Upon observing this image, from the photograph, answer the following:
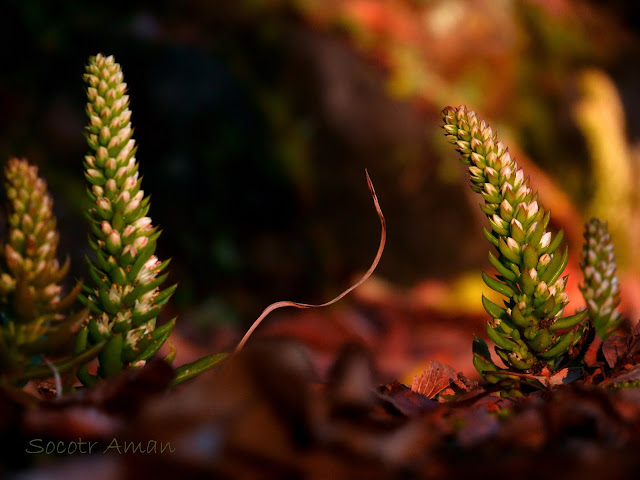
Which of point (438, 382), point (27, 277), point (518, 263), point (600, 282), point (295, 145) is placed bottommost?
point (27, 277)

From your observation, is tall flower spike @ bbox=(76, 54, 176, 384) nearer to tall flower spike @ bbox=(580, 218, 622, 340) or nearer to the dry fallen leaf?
the dry fallen leaf

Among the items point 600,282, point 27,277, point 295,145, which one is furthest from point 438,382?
point 295,145

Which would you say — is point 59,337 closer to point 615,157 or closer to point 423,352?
point 423,352

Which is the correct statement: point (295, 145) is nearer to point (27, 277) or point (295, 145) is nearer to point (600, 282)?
point (600, 282)

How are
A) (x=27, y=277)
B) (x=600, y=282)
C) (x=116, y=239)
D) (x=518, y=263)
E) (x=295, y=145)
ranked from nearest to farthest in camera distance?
(x=27, y=277) < (x=116, y=239) < (x=518, y=263) < (x=600, y=282) < (x=295, y=145)

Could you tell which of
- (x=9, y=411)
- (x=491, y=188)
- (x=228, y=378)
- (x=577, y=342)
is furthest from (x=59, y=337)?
(x=577, y=342)

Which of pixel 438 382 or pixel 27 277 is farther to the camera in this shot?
pixel 438 382

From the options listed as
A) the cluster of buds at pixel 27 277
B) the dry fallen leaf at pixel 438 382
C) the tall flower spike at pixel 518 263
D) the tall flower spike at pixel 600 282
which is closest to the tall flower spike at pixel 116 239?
the cluster of buds at pixel 27 277

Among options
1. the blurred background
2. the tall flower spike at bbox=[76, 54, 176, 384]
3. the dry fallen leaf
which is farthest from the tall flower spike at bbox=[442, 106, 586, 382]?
the blurred background
